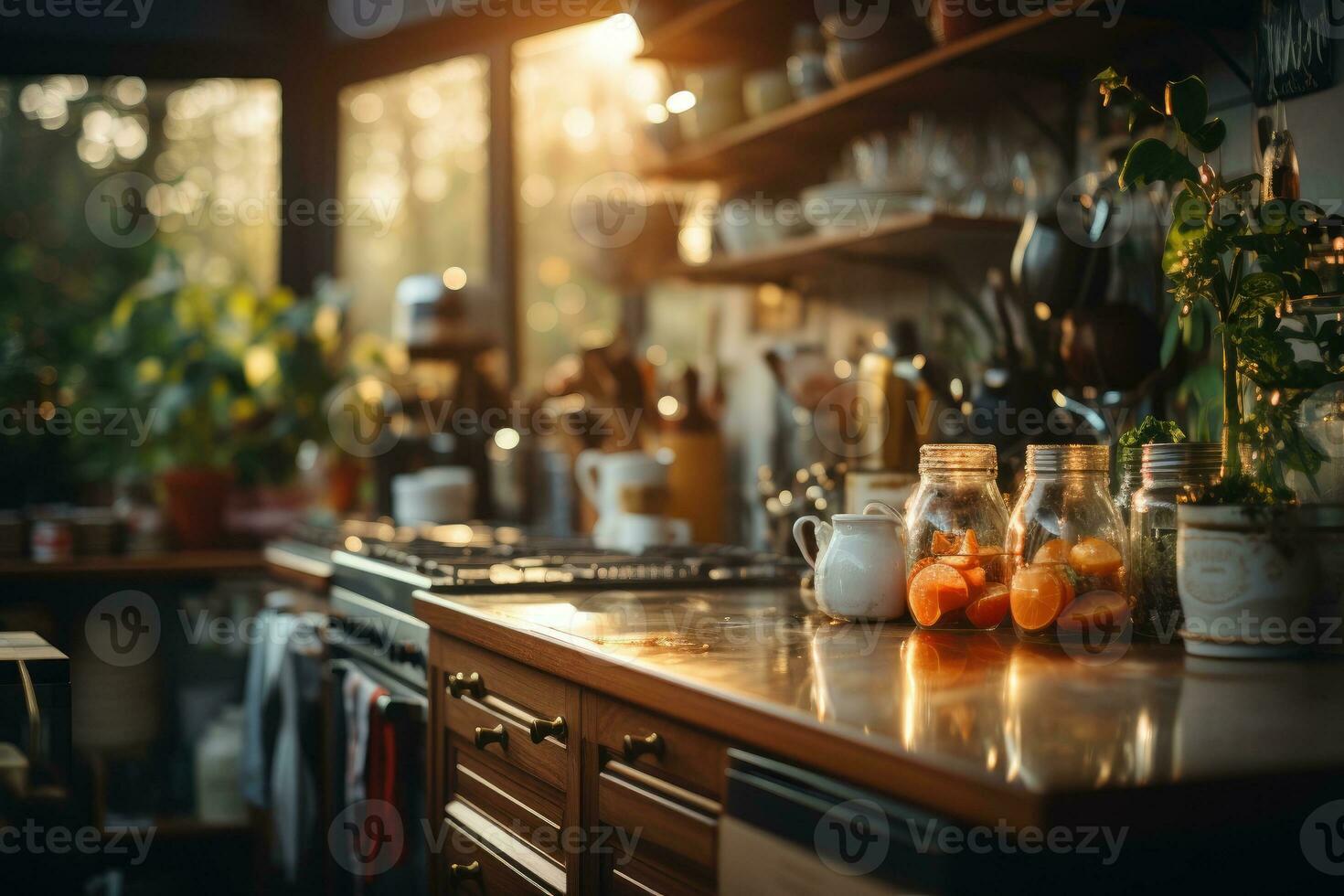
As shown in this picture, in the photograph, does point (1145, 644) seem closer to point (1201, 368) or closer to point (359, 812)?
point (1201, 368)

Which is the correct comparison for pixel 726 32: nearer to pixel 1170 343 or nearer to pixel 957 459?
pixel 1170 343

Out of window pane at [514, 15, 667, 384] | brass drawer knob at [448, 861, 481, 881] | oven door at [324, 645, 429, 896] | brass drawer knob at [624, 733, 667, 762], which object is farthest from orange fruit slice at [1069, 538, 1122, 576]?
window pane at [514, 15, 667, 384]

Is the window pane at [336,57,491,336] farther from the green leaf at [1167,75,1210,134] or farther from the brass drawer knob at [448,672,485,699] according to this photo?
the green leaf at [1167,75,1210,134]

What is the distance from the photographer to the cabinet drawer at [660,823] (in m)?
1.12

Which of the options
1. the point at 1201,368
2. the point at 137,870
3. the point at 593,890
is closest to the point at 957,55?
the point at 1201,368

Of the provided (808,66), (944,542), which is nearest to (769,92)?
(808,66)

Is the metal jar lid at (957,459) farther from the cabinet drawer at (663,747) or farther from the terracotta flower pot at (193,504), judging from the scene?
the terracotta flower pot at (193,504)

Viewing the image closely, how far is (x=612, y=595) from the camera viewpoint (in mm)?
1826

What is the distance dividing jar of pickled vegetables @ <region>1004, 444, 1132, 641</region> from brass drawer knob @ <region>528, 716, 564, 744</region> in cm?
51

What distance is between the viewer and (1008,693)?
3.41 ft

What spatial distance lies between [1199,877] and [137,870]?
3.12 meters

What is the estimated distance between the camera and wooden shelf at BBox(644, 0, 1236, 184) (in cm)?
175

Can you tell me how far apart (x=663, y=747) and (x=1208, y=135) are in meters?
0.85

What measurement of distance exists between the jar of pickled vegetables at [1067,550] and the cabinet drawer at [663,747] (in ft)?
1.36
